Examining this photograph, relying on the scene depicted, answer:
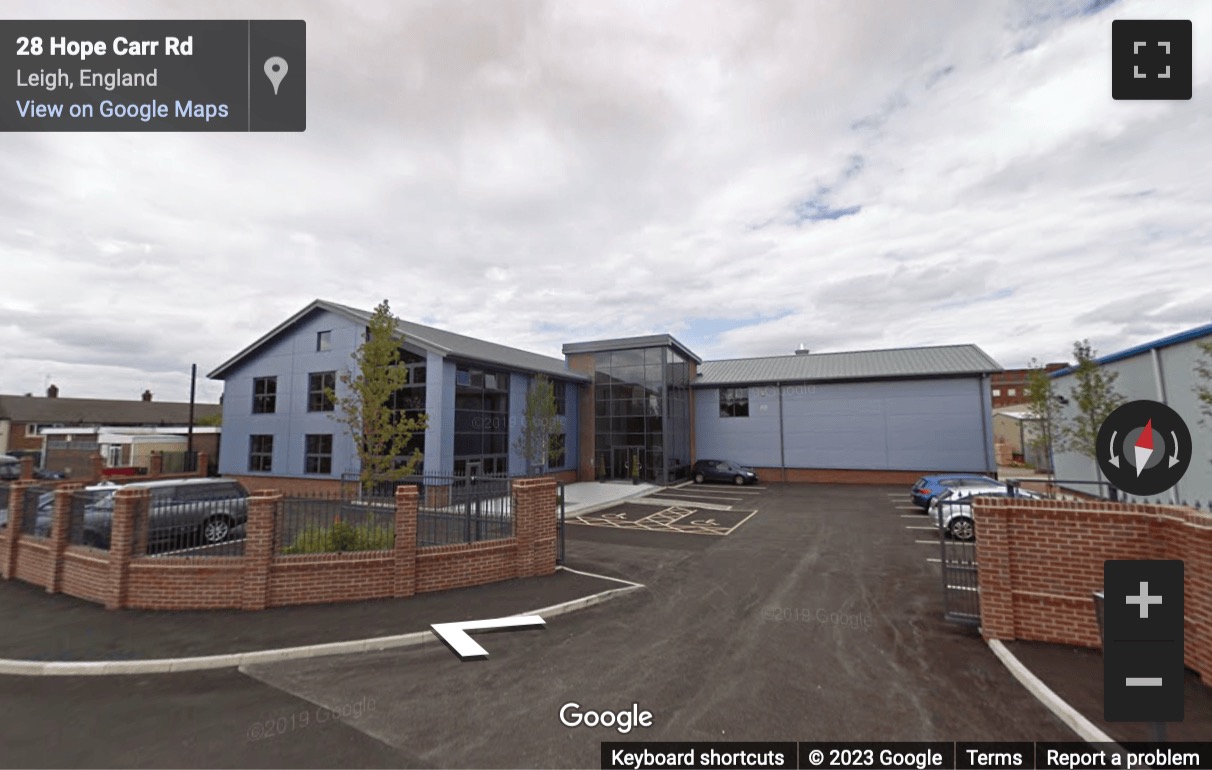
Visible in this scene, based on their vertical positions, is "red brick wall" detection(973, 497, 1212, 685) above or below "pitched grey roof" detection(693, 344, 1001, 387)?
below

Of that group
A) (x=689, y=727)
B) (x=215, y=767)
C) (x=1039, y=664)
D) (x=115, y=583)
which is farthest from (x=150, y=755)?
(x=1039, y=664)

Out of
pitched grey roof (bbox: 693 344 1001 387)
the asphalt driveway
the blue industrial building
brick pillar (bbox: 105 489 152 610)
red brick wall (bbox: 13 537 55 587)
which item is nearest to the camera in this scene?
the asphalt driveway

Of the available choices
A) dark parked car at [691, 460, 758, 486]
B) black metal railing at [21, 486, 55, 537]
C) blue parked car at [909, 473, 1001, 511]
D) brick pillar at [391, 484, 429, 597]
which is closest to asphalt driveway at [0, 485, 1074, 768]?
brick pillar at [391, 484, 429, 597]

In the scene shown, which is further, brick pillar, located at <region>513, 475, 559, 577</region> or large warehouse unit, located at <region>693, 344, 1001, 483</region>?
large warehouse unit, located at <region>693, 344, 1001, 483</region>

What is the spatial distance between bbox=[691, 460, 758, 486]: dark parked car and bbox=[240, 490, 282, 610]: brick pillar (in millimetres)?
26251

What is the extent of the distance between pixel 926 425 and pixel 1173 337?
48.8ft

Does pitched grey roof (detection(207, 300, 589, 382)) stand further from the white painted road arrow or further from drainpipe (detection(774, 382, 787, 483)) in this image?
the white painted road arrow

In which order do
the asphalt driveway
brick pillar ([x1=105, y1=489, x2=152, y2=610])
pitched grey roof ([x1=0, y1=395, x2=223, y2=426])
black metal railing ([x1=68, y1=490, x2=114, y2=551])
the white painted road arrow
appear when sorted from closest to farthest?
1. the asphalt driveway
2. the white painted road arrow
3. brick pillar ([x1=105, y1=489, x2=152, y2=610])
4. black metal railing ([x1=68, y1=490, x2=114, y2=551])
5. pitched grey roof ([x1=0, y1=395, x2=223, y2=426])

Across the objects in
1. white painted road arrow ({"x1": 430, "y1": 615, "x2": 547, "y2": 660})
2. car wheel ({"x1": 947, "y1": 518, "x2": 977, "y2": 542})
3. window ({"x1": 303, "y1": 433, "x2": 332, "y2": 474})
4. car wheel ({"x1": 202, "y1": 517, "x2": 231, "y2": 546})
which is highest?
window ({"x1": 303, "y1": 433, "x2": 332, "y2": 474})

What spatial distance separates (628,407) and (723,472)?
23.9ft

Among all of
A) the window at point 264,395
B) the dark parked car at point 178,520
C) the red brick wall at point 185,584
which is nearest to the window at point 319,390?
the window at point 264,395

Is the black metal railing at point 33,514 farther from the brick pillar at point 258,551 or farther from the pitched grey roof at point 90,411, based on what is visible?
the pitched grey roof at point 90,411

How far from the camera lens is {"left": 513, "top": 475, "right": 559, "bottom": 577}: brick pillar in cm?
1015

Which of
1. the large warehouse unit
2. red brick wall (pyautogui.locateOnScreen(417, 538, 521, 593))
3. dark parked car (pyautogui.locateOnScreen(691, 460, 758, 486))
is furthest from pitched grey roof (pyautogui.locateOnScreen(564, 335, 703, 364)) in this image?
red brick wall (pyautogui.locateOnScreen(417, 538, 521, 593))
